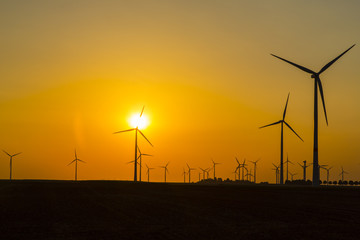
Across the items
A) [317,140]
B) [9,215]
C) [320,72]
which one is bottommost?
[9,215]

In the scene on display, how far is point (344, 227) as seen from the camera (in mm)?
30859

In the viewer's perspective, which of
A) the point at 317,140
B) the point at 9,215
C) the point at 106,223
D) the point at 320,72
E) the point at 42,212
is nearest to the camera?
the point at 106,223

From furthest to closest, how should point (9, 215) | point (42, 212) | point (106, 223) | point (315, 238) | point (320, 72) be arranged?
point (320, 72)
point (42, 212)
point (9, 215)
point (106, 223)
point (315, 238)

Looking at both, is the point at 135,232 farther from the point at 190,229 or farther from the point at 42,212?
the point at 42,212

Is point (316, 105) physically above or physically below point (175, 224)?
above

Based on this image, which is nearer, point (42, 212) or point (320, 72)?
point (42, 212)

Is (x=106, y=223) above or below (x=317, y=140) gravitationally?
below

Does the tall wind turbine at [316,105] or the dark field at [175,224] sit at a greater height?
the tall wind turbine at [316,105]

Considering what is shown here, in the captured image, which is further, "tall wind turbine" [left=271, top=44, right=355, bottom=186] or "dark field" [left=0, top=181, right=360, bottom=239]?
"tall wind turbine" [left=271, top=44, right=355, bottom=186]

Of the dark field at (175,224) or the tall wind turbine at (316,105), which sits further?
the tall wind turbine at (316,105)

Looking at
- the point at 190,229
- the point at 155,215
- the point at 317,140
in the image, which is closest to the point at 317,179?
the point at 317,140

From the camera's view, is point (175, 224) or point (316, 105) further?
point (316, 105)

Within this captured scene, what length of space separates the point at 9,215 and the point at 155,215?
9325mm

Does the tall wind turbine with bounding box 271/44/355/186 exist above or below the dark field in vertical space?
above
